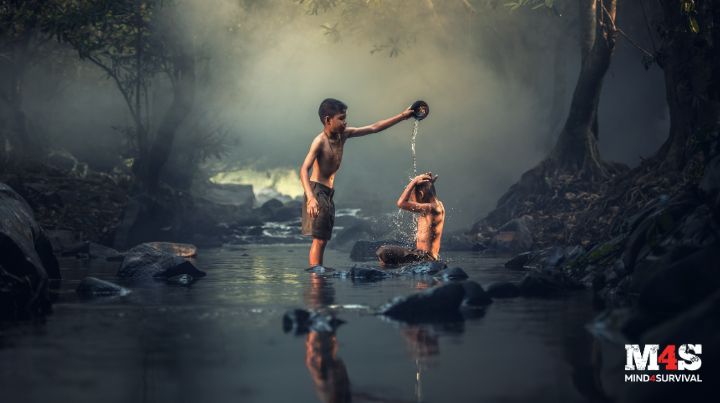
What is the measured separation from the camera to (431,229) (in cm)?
1279

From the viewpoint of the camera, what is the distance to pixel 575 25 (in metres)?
28.2

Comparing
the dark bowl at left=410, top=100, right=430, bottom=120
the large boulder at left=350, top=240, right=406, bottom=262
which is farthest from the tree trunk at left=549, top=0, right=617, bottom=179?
the dark bowl at left=410, top=100, right=430, bottom=120

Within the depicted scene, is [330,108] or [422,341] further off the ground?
[330,108]

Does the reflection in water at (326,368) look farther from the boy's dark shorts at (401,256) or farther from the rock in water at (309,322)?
the boy's dark shorts at (401,256)

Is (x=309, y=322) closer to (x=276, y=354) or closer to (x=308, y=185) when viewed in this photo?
(x=276, y=354)

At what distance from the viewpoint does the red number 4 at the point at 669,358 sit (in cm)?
444

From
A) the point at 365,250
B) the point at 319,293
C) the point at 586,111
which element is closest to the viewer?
the point at 319,293

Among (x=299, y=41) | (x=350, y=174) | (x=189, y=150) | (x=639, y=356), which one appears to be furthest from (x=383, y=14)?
(x=639, y=356)

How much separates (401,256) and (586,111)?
28.3 ft

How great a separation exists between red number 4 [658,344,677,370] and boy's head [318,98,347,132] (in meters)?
7.83

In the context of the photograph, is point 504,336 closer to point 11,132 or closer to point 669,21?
point 669,21

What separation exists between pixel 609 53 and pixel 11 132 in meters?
19.6

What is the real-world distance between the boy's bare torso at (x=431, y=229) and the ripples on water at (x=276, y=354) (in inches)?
162

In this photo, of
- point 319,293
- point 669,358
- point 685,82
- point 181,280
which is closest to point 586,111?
point 685,82
